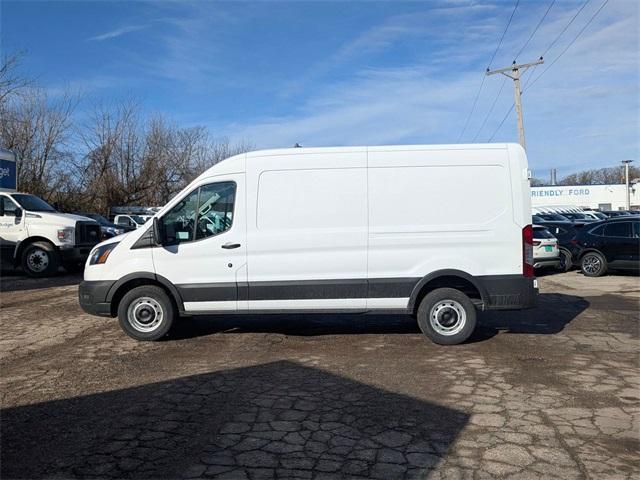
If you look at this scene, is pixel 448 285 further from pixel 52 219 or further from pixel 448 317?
pixel 52 219

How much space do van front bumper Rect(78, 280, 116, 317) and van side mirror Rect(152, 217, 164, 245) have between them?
2.70 ft

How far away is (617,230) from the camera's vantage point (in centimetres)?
1528

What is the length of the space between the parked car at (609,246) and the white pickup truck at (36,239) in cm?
1392

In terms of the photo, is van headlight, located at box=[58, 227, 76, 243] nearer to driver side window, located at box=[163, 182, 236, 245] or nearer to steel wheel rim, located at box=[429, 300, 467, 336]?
driver side window, located at box=[163, 182, 236, 245]

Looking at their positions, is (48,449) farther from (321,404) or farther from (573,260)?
(573,260)

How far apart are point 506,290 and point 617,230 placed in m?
10.2

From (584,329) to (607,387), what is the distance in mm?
2986

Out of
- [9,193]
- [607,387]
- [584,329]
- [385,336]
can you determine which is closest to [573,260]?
[584,329]

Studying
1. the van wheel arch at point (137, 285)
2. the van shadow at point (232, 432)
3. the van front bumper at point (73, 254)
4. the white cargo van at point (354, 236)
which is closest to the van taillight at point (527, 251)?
the white cargo van at point (354, 236)

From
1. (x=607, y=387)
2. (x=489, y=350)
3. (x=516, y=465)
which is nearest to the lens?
(x=516, y=465)

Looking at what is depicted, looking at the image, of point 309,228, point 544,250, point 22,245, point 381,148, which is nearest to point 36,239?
point 22,245

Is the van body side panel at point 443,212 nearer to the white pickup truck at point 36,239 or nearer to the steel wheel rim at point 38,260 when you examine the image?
the white pickup truck at point 36,239

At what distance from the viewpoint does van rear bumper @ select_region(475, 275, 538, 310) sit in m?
6.98

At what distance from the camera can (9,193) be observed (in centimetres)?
1503
